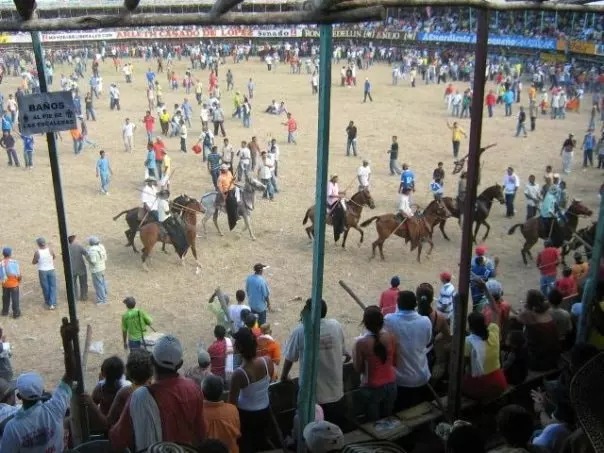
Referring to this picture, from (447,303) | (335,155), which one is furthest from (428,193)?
(447,303)

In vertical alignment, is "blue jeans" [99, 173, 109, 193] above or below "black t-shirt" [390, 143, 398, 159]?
below

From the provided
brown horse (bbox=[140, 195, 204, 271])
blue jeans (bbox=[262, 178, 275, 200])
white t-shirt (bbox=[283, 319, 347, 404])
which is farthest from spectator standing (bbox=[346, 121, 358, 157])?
white t-shirt (bbox=[283, 319, 347, 404])

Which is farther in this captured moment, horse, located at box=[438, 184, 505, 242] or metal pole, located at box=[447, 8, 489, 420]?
horse, located at box=[438, 184, 505, 242]

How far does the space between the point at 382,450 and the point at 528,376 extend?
3.34 metres

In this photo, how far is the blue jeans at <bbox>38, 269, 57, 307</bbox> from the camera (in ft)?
38.1

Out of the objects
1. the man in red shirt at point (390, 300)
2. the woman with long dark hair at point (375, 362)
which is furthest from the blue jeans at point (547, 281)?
the woman with long dark hair at point (375, 362)

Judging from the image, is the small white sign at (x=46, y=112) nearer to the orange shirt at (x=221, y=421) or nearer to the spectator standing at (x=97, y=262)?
the orange shirt at (x=221, y=421)

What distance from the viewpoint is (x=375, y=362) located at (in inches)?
218

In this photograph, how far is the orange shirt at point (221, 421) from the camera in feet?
15.4

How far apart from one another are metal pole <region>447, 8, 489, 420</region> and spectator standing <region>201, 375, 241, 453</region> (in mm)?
1866

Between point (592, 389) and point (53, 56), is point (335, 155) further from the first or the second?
point (53, 56)

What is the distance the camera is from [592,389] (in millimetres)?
3299

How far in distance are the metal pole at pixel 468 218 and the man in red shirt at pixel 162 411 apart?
2226 mm

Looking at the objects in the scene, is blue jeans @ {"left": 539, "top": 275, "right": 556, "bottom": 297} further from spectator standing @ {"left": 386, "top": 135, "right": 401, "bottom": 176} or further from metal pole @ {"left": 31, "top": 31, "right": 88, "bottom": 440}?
spectator standing @ {"left": 386, "top": 135, "right": 401, "bottom": 176}
